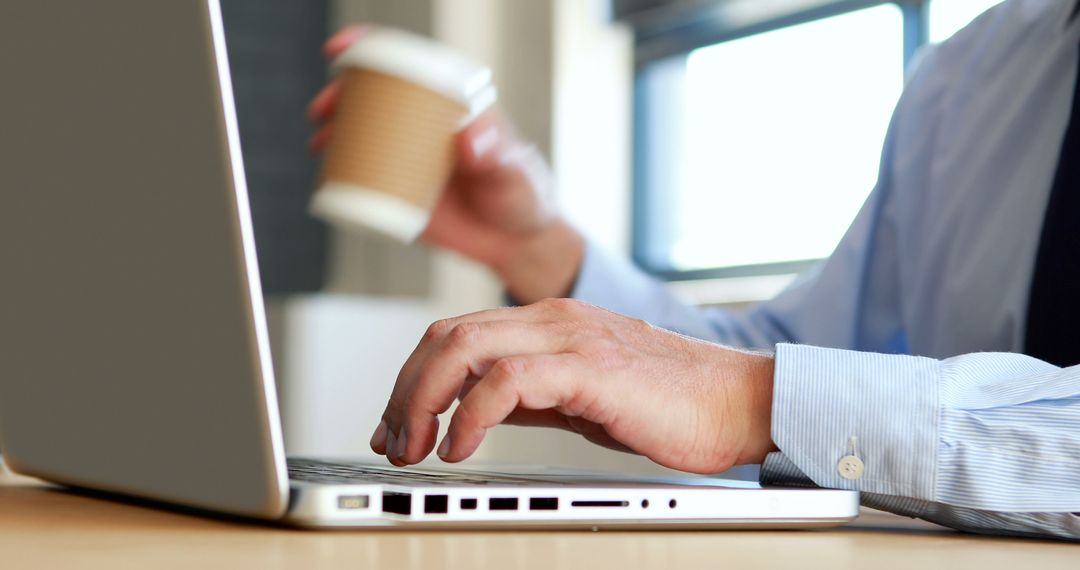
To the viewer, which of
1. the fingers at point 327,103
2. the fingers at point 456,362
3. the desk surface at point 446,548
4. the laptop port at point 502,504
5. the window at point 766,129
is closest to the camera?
the desk surface at point 446,548

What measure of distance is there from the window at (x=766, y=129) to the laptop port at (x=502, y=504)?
88.1 inches

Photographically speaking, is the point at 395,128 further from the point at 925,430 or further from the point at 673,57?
the point at 673,57

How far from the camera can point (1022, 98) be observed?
4.15 feet

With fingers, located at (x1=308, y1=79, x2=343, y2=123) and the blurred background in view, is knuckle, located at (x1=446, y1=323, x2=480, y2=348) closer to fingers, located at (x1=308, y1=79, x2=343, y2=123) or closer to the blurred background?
fingers, located at (x1=308, y1=79, x2=343, y2=123)

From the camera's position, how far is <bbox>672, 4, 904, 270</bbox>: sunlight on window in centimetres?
275

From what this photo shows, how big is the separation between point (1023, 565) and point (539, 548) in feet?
0.66

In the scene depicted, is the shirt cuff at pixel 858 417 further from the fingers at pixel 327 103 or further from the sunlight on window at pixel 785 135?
the sunlight on window at pixel 785 135

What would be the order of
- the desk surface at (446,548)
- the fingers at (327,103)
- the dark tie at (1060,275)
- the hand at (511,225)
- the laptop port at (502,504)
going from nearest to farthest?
the desk surface at (446,548)
the laptop port at (502,504)
the dark tie at (1060,275)
the fingers at (327,103)
the hand at (511,225)

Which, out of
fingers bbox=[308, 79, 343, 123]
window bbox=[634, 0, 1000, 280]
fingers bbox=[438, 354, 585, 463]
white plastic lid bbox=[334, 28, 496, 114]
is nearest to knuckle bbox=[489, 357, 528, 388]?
fingers bbox=[438, 354, 585, 463]

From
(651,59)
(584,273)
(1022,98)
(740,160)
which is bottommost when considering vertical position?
(584,273)

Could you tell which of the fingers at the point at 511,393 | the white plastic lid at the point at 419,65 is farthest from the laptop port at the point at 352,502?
the white plastic lid at the point at 419,65

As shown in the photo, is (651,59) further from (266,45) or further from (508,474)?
(508,474)

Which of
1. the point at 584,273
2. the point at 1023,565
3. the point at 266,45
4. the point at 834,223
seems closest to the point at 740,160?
the point at 834,223

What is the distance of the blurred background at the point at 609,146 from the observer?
9.18 feet
